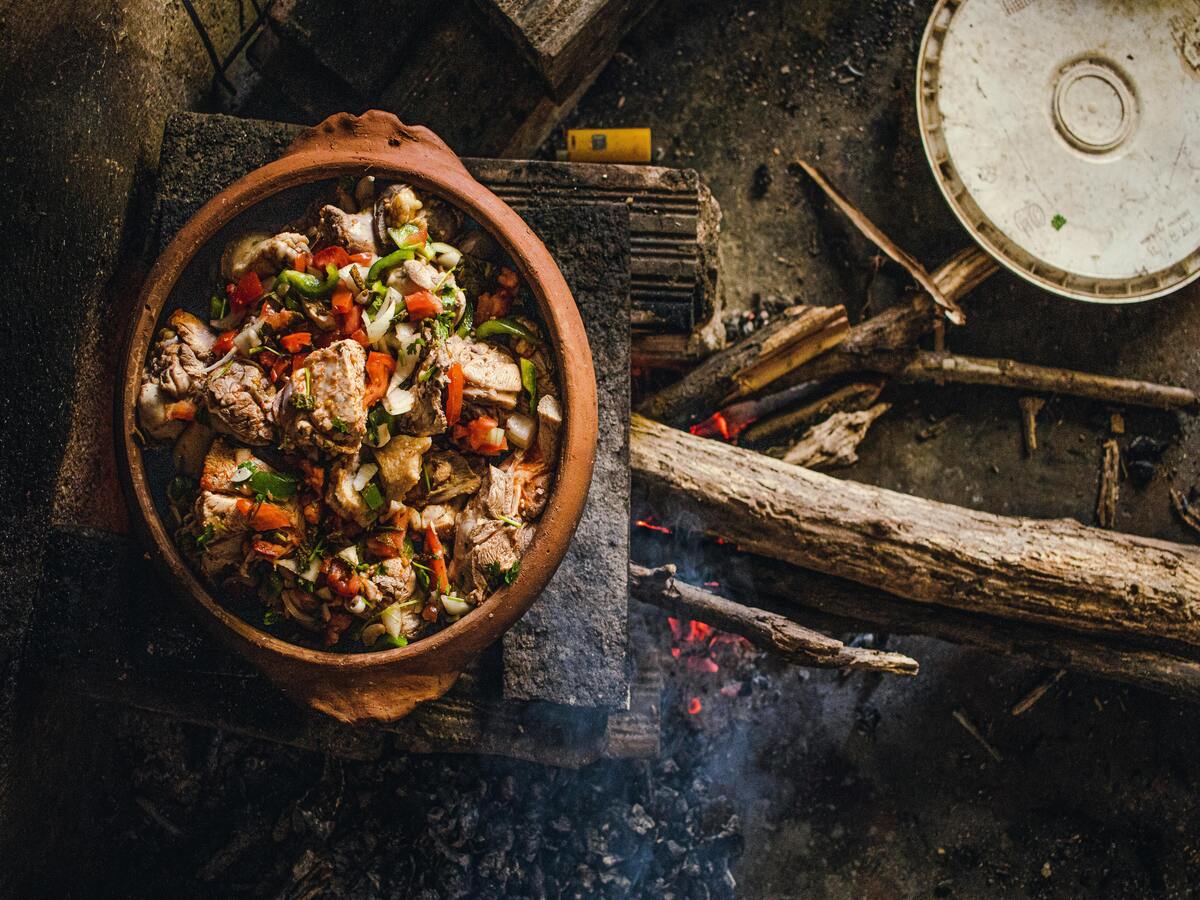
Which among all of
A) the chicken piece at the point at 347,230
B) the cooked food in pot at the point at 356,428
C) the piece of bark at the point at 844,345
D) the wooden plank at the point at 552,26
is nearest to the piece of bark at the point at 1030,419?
the piece of bark at the point at 844,345

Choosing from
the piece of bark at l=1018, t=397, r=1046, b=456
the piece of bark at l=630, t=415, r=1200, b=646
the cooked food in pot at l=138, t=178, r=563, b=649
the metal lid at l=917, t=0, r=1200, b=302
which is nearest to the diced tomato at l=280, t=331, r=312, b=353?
the cooked food in pot at l=138, t=178, r=563, b=649

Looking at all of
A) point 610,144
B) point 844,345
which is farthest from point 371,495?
point 844,345

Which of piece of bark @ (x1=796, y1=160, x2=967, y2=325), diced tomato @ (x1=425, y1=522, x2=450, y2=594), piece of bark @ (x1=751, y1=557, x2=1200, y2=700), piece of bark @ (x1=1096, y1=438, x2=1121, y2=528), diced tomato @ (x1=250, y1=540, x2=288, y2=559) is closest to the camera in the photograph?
diced tomato @ (x1=250, y1=540, x2=288, y2=559)

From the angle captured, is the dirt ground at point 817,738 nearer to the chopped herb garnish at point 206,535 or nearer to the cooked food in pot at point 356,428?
the cooked food in pot at point 356,428

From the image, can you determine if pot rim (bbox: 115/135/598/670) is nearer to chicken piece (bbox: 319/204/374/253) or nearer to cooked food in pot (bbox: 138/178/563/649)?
cooked food in pot (bbox: 138/178/563/649)

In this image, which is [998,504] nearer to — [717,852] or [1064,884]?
[1064,884]

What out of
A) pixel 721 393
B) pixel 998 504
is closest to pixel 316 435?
pixel 721 393
